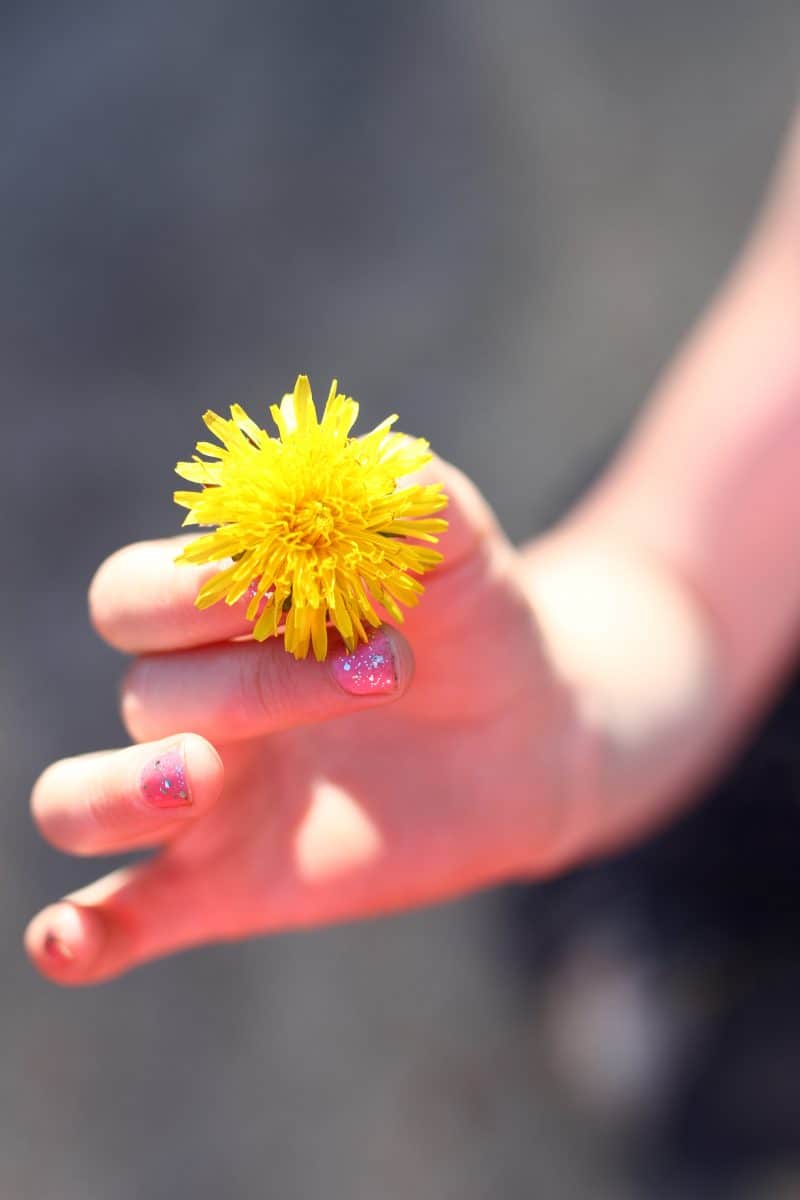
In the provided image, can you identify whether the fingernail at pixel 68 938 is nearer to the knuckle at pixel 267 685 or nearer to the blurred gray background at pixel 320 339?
the knuckle at pixel 267 685

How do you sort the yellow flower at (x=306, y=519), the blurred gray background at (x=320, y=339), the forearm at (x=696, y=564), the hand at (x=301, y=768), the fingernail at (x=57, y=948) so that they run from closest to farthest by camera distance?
the yellow flower at (x=306, y=519) → the hand at (x=301, y=768) → the fingernail at (x=57, y=948) → the forearm at (x=696, y=564) → the blurred gray background at (x=320, y=339)

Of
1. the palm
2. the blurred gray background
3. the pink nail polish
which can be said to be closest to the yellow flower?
the pink nail polish

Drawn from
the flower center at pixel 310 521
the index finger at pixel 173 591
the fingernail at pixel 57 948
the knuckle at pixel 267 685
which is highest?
the index finger at pixel 173 591

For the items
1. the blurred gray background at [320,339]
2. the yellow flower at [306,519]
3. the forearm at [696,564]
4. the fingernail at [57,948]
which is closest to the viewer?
the yellow flower at [306,519]

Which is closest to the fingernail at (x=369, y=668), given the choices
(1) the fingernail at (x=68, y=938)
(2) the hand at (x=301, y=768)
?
(2) the hand at (x=301, y=768)

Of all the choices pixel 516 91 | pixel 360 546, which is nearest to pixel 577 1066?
pixel 360 546

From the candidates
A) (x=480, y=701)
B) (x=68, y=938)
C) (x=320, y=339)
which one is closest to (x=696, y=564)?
(x=480, y=701)

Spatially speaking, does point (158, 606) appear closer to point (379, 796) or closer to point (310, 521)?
point (310, 521)

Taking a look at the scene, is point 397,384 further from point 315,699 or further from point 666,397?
point 315,699
